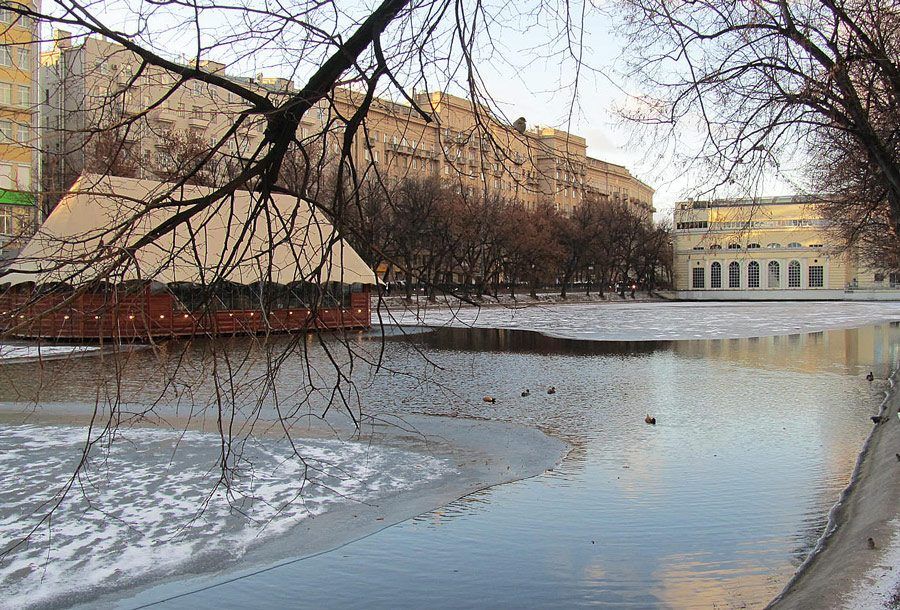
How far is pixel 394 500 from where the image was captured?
8.09 meters

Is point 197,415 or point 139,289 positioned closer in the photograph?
point 139,289

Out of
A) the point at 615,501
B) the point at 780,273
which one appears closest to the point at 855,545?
the point at 615,501

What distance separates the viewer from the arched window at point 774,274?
4102 inches

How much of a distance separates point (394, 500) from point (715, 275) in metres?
106

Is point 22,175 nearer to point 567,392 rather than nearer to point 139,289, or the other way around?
point 567,392

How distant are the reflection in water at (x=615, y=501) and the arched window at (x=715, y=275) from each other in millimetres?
92997

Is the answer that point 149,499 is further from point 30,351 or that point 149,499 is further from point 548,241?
point 548,241

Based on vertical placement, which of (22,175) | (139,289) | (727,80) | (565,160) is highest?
(22,175)

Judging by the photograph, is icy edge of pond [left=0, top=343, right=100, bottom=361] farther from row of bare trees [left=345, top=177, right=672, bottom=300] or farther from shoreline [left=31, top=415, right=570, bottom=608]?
row of bare trees [left=345, top=177, right=672, bottom=300]

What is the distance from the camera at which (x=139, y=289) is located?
4.11m

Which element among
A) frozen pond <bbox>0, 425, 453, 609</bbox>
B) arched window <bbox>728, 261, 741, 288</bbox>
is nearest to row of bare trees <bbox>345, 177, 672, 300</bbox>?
arched window <bbox>728, 261, 741, 288</bbox>

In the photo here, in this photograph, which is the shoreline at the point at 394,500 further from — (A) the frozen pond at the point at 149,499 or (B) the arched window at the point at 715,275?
(B) the arched window at the point at 715,275

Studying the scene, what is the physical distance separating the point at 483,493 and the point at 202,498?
2747 millimetres

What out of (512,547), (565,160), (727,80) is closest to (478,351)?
(727,80)
